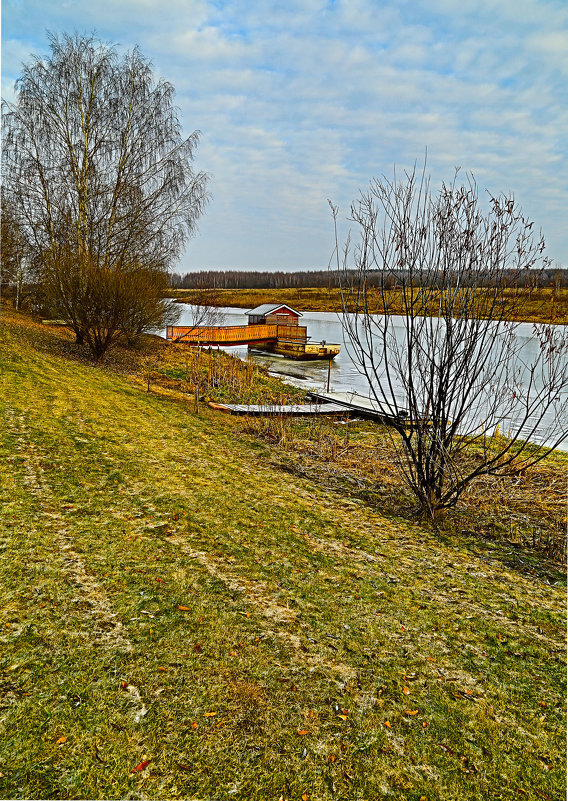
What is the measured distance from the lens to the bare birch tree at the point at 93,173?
12094 millimetres

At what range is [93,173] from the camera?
13.3m

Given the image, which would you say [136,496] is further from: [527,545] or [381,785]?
[527,545]

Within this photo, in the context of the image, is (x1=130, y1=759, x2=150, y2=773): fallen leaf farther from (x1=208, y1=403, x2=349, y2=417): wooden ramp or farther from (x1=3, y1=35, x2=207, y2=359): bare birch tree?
(x1=3, y1=35, x2=207, y2=359): bare birch tree

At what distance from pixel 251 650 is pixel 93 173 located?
13.8 metres

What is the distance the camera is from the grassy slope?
197cm

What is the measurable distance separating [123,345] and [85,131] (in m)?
6.21

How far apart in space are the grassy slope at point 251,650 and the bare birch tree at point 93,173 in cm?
798

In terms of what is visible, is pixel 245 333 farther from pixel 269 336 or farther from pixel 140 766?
pixel 140 766

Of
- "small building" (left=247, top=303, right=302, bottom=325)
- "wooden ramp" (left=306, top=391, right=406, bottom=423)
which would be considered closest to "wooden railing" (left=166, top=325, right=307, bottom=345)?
"small building" (left=247, top=303, right=302, bottom=325)

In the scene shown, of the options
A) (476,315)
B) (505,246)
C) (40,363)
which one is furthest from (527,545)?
(40,363)

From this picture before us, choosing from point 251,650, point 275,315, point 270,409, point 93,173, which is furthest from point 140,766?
point 275,315

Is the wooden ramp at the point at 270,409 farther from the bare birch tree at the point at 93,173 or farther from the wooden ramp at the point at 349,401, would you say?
the bare birch tree at the point at 93,173

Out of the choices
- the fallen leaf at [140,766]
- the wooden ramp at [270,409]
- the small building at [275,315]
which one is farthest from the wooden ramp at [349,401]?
the small building at [275,315]

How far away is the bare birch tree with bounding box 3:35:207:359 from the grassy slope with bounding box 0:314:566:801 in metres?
7.98
